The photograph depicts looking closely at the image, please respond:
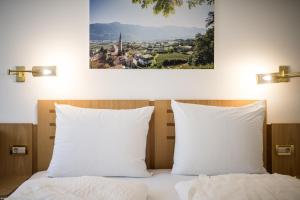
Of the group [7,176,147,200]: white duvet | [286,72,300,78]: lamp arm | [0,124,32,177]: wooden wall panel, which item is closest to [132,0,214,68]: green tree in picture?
[286,72,300,78]: lamp arm

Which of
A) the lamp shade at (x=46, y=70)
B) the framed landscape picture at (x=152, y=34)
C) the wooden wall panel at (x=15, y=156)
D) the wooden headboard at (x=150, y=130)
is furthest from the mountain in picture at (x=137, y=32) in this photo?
the wooden wall panel at (x=15, y=156)

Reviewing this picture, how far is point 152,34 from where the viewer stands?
2.37 m

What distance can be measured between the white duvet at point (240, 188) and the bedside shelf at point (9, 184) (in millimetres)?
1131

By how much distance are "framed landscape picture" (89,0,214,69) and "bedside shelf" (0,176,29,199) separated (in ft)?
3.39

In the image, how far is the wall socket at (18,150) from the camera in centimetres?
230

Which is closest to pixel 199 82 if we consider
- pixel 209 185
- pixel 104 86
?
pixel 104 86

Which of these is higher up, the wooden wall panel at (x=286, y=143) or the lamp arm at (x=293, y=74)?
the lamp arm at (x=293, y=74)

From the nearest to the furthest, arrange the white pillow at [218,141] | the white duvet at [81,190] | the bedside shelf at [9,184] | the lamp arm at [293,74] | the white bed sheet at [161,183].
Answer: the white duvet at [81,190], the white bed sheet at [161,183], the bedside shelf at [9,184], the white pillow at [218,141], the lamp arm at [293,74]

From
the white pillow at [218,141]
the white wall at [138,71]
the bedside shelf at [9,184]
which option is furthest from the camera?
the white wall at [138,71]

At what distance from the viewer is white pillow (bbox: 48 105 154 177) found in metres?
1.94

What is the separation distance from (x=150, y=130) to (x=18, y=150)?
1.07 metres

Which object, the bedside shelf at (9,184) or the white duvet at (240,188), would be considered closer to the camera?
the white duvet at (240,188)

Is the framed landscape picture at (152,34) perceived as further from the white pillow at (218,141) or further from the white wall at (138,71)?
the white pillow at (218,141)

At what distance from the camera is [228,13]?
2393 mm
